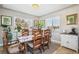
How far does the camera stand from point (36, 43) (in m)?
2.03

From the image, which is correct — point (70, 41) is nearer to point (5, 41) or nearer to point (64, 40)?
point (64, 40)

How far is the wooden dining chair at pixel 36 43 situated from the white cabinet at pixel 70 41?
43 centimetres

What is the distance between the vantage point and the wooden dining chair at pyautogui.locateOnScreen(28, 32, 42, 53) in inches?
79.3

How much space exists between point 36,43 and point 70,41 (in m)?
0.63

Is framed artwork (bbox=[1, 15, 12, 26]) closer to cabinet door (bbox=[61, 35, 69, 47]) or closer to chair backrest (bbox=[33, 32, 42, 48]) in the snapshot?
chair backrest (bbox=[33, 32, 42, 48])

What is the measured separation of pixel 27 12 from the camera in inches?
79.0

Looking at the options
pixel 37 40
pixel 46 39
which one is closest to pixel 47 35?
pixel 46 39

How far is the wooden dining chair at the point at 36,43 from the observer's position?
201 centimetres

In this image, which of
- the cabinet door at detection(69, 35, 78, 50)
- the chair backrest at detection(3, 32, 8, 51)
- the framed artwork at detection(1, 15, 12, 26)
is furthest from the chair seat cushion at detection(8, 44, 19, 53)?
the cabinet door at detection(69, 35, 78, 50)

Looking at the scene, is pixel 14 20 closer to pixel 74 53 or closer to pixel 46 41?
pixel 46 41

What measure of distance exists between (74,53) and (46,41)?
0.56m

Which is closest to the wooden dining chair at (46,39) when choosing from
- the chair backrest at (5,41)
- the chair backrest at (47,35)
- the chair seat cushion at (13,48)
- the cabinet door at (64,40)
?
the chair backrest at (47,35)

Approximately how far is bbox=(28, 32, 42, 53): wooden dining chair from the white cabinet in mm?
431
